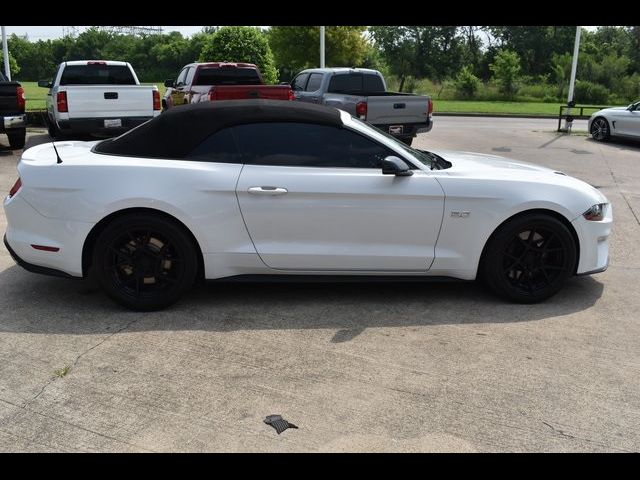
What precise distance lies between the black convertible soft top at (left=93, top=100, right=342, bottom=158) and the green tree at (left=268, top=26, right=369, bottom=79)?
132 ft

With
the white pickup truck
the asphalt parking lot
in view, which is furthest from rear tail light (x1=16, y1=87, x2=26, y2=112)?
the asphalt parking lot

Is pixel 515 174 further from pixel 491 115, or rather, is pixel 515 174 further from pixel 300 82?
pixel 491 115

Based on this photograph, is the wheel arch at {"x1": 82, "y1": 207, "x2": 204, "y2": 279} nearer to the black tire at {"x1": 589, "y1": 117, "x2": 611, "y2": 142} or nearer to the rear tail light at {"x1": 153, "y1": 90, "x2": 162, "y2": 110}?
the rear tail light at {"x1": 153, "y1": 90, "x2": 162, "y2": 110}

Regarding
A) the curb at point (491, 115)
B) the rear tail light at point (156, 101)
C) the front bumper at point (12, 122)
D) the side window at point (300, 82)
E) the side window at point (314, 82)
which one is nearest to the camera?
the front bumper at point (12, 122)

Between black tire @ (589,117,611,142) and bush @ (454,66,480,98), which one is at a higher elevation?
bush @ (454,66,480,98)

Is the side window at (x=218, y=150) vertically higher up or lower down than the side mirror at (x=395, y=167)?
higher up

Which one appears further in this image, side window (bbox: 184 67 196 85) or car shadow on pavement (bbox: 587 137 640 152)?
car shadow on pavement (bbox: 587 137 640 152)

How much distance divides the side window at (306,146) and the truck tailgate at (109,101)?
346 inches

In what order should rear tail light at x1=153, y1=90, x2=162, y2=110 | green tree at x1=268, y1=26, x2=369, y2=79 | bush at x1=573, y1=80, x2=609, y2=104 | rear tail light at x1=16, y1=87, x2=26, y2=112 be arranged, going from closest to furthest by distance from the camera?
rear tail light at x1=16, y1=87, x2=26, y2=112
rear tail light at x1=153, y1=90, x2=162, y2=110
bush at x1=573, y1=80, x2=609, y2=104
green tree at x1=268, y1=26, x2=369, y2=79

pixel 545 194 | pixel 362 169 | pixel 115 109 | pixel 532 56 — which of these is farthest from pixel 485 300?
pixel 532 56

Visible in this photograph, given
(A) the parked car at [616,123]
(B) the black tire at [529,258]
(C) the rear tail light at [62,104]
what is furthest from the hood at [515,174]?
(A) the parked car at [616,123]

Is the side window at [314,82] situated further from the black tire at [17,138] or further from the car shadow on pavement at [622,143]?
the car shadow on pavement at [622,143]

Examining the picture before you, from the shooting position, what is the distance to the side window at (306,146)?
4.76 metres

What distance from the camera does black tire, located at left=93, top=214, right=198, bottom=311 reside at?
15.0 ft
